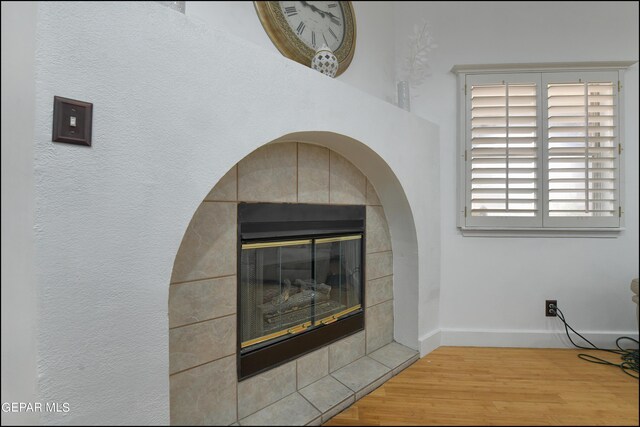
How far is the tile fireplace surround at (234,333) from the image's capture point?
963mm

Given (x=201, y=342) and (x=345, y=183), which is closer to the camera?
(x=201, y=342)

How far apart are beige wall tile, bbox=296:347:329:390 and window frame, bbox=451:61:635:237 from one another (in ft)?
3.87

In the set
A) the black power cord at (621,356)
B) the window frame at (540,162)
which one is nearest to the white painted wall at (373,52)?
the window frame at (540,162)

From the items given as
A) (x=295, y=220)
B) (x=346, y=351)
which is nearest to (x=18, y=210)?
(x=295, y=220)

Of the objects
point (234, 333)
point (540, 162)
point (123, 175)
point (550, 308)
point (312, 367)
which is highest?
point (540, 162)

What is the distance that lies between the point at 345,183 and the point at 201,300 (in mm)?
865

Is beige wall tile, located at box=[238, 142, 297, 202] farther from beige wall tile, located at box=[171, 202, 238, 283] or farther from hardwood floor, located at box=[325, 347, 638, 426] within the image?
hardwood floor, located at box=[325, 347, 638, 426]

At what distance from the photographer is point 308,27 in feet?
4.93

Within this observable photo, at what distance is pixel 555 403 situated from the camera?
4.20 feet

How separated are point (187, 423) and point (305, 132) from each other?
106 cm

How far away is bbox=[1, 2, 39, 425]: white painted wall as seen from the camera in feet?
1.92

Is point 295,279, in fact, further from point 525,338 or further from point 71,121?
point 525,338

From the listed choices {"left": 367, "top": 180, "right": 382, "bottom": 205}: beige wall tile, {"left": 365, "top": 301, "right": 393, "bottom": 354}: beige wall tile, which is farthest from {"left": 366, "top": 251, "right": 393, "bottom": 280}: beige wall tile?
{"left": 367, "top": 180, "right": 382, "bottom": 205}: beige wall tile

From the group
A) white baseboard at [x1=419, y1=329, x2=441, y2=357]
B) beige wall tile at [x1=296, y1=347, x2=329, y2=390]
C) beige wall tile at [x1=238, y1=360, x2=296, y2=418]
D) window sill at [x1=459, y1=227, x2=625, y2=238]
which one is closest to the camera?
beige wall tile at [x1=238, y1=360, x2=296, y2=418]
